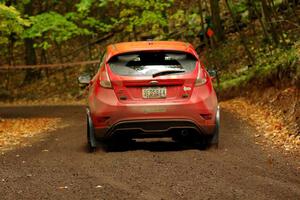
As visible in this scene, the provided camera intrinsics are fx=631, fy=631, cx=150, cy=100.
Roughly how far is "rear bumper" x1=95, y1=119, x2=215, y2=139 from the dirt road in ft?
1.08

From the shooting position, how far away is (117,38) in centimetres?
3700

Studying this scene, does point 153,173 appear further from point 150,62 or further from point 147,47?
point 147,47

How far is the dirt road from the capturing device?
22.2ft

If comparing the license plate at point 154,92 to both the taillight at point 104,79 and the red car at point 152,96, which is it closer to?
the red car at point 152,96

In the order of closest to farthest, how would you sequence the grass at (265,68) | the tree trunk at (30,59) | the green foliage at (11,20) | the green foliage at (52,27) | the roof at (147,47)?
the roof at (147,47) → the grass at (265,68) → the green foliage at (11,20) → the green foliage at (52,27) → the tree trunk at (30,59)

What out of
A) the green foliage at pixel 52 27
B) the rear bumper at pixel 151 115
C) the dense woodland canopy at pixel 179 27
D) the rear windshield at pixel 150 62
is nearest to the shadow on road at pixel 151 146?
the rear bumper at pixel 151 115

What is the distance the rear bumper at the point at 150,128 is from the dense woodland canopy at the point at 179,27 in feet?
21.9

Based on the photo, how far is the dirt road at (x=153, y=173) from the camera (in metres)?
6.77

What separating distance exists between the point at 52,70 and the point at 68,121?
60.7 ft

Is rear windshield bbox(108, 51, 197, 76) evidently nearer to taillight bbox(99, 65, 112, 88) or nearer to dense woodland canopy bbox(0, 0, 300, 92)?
taillight bbox(99, 65, 112, 88)

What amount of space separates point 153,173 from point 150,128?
2019 millimetres

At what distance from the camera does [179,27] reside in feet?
111

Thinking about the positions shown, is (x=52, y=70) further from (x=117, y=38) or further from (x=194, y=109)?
(x=194, y=109)

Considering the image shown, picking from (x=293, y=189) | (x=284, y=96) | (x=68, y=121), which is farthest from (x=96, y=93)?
(x=68, y=121)
